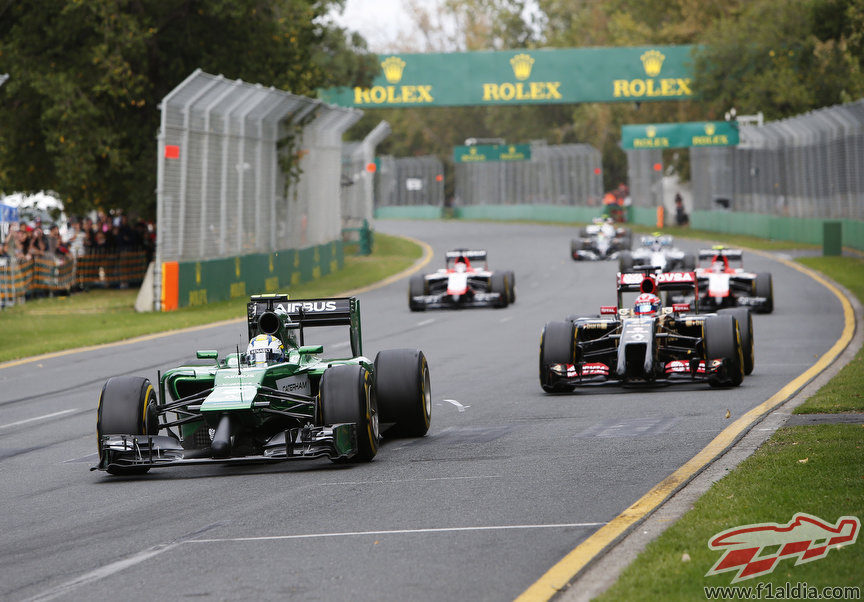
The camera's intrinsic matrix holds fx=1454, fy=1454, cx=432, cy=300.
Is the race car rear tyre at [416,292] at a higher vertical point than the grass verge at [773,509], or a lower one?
higher

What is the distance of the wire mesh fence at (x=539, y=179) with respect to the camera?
76688 mm

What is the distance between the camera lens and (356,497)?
9.23 metres

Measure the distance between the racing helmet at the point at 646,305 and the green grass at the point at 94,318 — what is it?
10.3 m

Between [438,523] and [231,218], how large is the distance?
2380 centimetres

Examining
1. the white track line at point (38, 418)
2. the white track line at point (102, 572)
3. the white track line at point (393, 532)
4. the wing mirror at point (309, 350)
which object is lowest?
the white track line at point (38, 418)

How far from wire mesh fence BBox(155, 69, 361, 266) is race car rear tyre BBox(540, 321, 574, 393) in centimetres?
1395

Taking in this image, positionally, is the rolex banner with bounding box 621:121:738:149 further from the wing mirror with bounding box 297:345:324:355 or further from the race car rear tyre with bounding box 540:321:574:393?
the wing mirror with bounding box 297:345:324:355

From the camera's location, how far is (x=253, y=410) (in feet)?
34.1

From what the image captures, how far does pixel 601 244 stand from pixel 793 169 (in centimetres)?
934

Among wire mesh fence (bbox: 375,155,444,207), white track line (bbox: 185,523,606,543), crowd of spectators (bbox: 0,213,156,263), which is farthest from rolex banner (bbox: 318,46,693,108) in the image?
white track line (bbox: 185,523,606,543)

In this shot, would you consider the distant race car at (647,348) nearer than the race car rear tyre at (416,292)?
Yes

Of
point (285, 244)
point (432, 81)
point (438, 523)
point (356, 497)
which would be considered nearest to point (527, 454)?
point (356, 497)

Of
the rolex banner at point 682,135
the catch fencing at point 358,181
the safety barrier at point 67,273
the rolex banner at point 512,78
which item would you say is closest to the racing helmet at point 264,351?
the safety barrier at point 67,273

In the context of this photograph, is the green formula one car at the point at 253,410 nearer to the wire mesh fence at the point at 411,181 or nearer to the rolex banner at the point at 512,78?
the rolex banner at the point at 512,78
